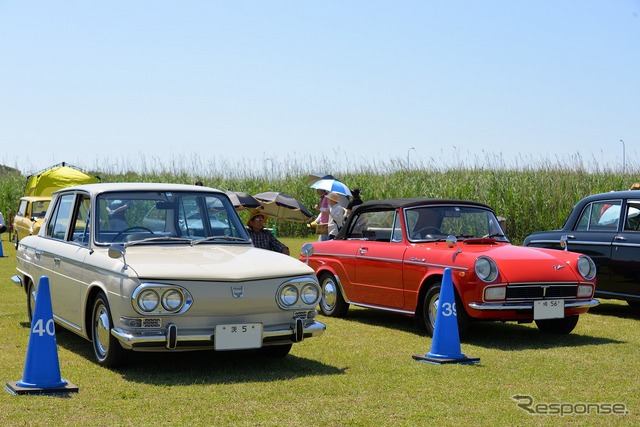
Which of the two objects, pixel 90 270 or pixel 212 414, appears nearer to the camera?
pixel 212 414

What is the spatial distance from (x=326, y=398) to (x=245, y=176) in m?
29.5

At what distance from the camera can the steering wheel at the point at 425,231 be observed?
10.6 meters

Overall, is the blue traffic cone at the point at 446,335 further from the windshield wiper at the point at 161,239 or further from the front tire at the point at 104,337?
the front tire at the point at 104,337

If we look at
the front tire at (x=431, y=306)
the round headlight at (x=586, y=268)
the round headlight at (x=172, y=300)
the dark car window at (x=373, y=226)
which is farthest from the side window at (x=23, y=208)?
the round headlight at (x=172, y=300)

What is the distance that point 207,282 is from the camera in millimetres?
7234

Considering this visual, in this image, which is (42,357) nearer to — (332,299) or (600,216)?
(332,299)

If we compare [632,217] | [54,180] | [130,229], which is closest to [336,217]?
[632,217]

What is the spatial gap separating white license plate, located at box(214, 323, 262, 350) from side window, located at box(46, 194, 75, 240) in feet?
8.63

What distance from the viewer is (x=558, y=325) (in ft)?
33.5

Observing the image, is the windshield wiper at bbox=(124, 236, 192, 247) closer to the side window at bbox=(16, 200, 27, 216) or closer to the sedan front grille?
the sedan front grille

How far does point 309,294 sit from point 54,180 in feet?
71.0

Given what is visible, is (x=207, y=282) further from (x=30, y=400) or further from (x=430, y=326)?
(x=430, y=326)

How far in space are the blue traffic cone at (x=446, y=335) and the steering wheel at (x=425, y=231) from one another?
2.43m

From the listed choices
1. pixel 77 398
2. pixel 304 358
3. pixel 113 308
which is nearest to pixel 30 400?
pixel 77 398
